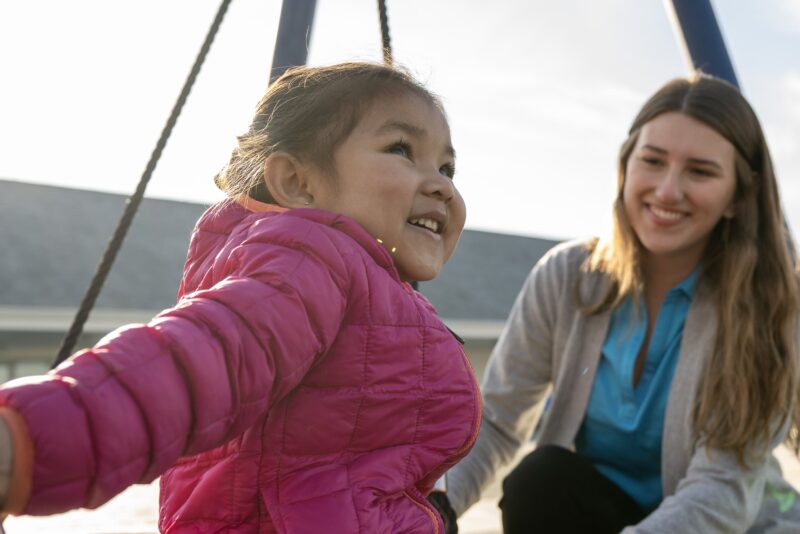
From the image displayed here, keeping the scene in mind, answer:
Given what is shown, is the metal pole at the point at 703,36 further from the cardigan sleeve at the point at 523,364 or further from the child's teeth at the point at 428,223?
the child's teeth at the point at 428,223

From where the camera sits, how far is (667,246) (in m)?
1.79

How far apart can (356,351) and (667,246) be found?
1145mm

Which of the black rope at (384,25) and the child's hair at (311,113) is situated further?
the black rope at (384,25)

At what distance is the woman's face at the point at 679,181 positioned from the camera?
1.76 metres

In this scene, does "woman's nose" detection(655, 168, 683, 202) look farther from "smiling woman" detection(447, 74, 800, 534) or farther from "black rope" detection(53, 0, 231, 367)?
"black rope" detection(53, 0, 231, 367)

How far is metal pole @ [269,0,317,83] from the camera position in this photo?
5.63ft

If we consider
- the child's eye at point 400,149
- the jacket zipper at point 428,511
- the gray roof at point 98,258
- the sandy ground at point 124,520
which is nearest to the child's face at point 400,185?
the child's eye at point 400,149

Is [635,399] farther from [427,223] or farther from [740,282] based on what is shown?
[427,223]

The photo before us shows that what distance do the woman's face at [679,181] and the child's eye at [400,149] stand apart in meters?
0.94

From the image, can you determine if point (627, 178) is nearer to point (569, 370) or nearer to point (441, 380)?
point (569, 370)

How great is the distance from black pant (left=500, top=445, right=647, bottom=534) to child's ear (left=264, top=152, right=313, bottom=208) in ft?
3.51

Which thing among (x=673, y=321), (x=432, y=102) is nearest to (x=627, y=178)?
(x=673, y=321)

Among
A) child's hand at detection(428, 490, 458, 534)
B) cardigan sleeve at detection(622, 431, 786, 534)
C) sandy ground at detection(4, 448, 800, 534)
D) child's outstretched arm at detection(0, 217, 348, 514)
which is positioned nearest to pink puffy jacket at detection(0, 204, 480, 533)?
child's outstretched arm at detection(0, 217, 348, 514)

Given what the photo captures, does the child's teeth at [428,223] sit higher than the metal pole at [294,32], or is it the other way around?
the metal pole at [294,32]
